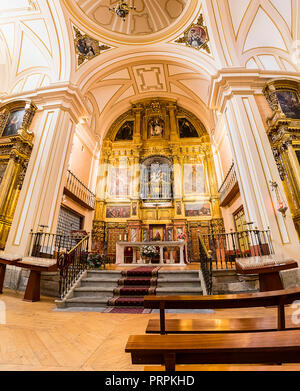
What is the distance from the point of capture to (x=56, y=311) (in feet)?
11.2

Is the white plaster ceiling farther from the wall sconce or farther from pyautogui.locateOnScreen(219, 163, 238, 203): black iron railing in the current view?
the wall sconce

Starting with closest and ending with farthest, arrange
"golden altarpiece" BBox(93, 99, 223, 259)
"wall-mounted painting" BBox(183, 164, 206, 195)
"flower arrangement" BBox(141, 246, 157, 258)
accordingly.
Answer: "flower arrangement" BBox(141, 246, 157, 258) < "golden altarpiece" BBox(93, 99, 223, 259) < "wall-mounted painting" BBox(183, 164, 206, 195)

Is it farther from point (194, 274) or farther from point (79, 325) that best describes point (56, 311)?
point (194, 274)

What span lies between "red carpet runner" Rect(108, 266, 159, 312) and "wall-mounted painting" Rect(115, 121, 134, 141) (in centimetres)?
1121

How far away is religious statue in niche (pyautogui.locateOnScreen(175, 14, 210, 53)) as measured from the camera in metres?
8.79

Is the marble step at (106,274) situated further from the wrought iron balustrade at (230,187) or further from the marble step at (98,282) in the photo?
the wrought iron balustrade at (230,187)

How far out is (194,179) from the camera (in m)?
12.7

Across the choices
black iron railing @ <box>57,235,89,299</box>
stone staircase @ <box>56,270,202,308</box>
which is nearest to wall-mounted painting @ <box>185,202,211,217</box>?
stone staircase @ <box>56,270,202,308</box>

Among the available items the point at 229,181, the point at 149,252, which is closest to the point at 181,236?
the point at 229,181

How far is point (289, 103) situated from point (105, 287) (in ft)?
27.5

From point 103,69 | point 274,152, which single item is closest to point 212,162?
point 274,152

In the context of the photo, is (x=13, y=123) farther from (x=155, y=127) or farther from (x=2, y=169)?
(x=155, y=127)

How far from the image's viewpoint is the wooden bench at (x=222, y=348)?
0.75 meters

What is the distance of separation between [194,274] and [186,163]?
9367 millimetres
